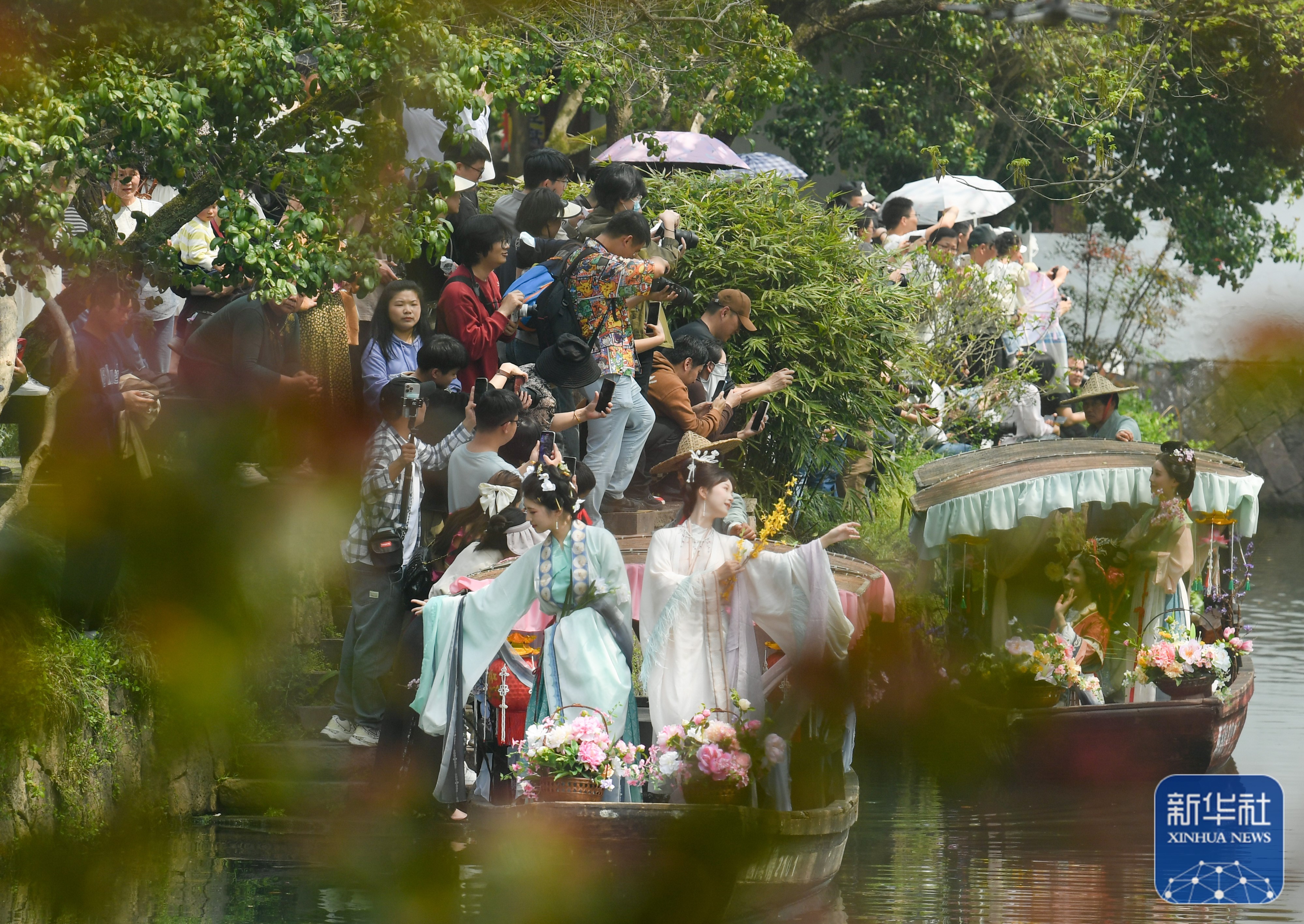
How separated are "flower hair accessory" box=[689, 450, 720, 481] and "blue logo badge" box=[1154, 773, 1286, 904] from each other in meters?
2.20

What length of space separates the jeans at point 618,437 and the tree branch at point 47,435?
107 inches

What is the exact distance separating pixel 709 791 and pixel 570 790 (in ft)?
1.68

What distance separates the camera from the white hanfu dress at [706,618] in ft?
19.2

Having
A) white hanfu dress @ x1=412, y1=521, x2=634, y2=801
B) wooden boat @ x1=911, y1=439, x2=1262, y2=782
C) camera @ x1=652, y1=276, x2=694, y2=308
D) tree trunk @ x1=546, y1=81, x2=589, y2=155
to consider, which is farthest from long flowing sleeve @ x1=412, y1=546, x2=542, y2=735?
tree trunk @ x1=546, y1=81, x2=589, y2=155

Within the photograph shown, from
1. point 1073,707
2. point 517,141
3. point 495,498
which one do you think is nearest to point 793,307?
point 1073,707

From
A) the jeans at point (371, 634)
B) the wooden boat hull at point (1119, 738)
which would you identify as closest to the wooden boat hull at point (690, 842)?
the jeans at point (371, 634)

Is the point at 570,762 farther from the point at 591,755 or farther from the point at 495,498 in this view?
the point at 495,498

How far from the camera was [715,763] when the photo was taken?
5.49 metres

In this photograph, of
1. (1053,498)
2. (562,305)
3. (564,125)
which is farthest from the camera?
(564,125)

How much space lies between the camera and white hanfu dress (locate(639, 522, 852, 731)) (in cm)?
586

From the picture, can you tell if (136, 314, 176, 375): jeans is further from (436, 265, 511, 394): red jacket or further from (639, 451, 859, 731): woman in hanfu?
(639, 451, 859, 731): woman in hanfu

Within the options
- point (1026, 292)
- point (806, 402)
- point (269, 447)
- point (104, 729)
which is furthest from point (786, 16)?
point (104, 729)

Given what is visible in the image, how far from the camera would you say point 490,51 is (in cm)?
538

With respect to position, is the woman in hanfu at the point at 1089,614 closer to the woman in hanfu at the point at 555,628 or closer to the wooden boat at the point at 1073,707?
the wooden boat at the point at 1073,707
